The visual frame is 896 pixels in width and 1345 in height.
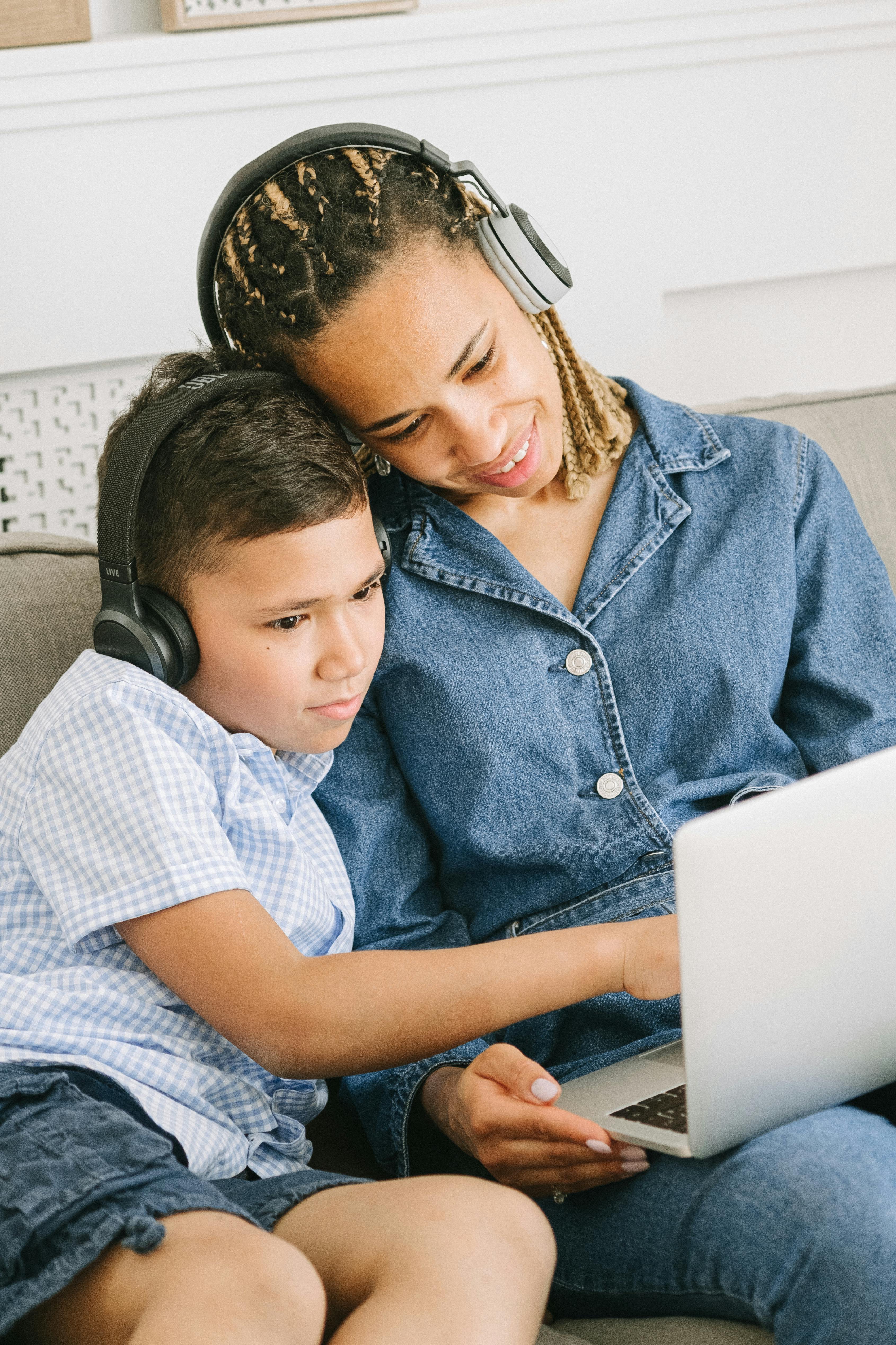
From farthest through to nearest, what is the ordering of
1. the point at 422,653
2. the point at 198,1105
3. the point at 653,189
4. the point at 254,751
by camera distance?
the point at 653,189
the point at 422,653
the point at 254,751
the point at 198,1105

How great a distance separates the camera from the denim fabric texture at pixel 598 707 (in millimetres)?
1123

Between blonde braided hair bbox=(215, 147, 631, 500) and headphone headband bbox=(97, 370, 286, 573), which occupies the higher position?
blonde braided hair bbox=(215, 147, 631, 500)

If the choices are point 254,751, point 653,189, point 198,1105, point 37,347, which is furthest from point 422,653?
point 653,189

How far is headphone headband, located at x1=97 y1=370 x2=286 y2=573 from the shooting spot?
3.24ft

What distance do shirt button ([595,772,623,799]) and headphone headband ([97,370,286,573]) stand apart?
1.42 feet

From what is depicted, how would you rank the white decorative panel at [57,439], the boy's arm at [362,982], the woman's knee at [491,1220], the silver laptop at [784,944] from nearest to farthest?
1. the silver laptop at [784,944]
2. the woman's knee at [491,1220]
3. the boy's arm at [362,982]
4. the white decorative panel at [57,439]

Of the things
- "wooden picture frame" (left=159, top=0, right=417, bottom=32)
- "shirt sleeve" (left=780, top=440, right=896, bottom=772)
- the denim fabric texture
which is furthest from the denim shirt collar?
"wooden picture frame" (left=159, top=0, right=417, bottom=32)

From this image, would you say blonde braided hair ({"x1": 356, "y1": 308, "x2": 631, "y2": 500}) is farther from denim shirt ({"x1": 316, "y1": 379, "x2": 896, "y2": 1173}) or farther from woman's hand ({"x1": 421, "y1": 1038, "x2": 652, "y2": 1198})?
woman's hand ({"x1": 421, "y1": 1038, "x2": 652, "y2": 1198})

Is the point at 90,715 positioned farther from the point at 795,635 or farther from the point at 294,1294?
the point at 795,635

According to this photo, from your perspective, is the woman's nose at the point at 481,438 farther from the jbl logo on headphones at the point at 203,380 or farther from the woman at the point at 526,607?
the jbl logo on headphones at the point at 203,380

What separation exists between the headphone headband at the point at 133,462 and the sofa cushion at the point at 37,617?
204 mm

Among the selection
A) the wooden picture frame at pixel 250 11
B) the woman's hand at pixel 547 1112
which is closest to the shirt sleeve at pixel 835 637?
the woman's hand at pixel 547 1112

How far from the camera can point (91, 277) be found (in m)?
1.53

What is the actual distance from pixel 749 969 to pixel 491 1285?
0.81 feet
